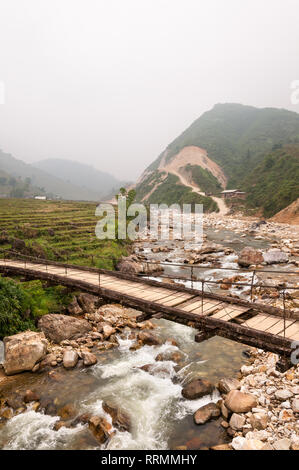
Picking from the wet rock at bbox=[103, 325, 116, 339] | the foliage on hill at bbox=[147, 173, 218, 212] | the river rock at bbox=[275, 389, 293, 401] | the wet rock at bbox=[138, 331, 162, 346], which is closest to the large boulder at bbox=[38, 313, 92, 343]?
the wet rock at bbox=[103, 325, 116, 339]

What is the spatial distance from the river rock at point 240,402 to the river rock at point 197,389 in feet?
3.09

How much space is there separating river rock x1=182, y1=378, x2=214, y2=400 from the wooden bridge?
2.42 metres

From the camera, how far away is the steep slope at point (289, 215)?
42.1m

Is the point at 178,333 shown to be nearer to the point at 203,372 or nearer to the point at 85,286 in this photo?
the point at 203,372

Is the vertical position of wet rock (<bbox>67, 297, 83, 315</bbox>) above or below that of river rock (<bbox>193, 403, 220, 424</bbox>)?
above

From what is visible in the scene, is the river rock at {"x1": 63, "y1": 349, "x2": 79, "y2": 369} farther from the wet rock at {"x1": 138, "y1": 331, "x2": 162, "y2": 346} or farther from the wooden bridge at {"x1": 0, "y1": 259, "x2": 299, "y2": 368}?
the wet rock at {"x1": 138, "y1": 331, "x2": 162, "y2": 346}

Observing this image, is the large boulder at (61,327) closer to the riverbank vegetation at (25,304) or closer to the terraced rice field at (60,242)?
the riverbank vegetation at (25,304)

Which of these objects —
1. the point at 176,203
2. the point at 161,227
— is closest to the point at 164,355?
the point at 161,227

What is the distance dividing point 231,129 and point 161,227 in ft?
386

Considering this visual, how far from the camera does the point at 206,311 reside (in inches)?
348

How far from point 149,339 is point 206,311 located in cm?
488

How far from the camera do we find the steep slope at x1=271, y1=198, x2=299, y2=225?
138 ft

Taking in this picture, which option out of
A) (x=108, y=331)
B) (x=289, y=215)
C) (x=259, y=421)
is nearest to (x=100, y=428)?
(x=259, y=421)

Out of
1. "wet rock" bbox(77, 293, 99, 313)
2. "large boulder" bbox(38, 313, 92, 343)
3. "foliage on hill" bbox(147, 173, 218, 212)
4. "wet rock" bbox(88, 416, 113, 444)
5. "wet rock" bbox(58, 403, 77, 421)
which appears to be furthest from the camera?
"foliage on hill" bbox(147, 173, 218, 212)
